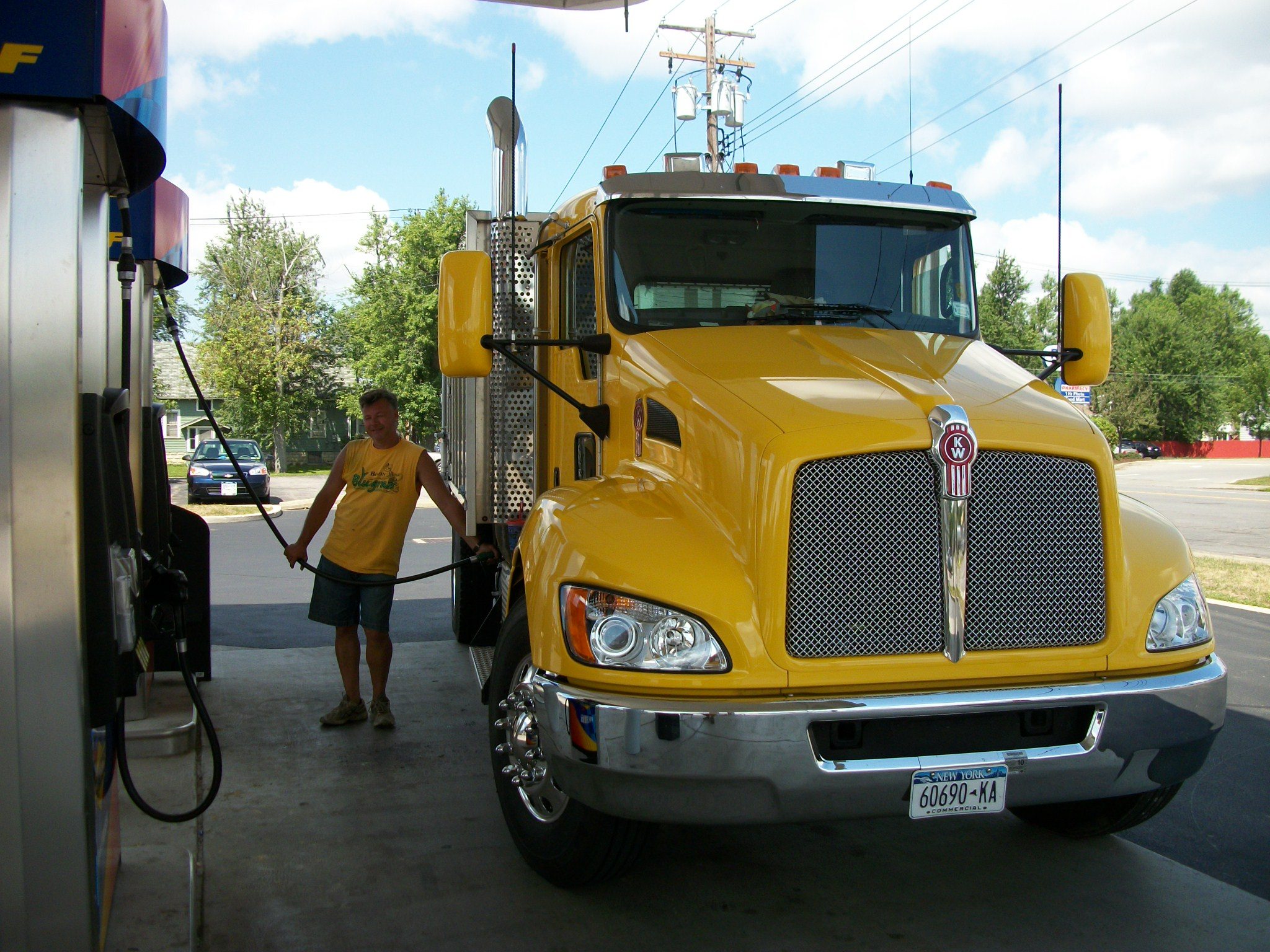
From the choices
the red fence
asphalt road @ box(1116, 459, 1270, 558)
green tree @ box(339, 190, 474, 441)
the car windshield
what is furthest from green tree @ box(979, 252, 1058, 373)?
the car windshield

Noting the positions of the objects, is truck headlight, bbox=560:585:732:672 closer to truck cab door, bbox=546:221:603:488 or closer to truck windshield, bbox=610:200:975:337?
truck cab door, bbox=546:221:603:488

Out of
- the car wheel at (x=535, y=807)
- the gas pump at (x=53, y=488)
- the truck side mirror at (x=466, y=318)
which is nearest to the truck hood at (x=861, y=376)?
the truck side mirror at (x=466, y=318)

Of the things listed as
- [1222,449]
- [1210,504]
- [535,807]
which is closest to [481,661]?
[535,807]

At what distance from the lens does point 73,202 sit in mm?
2678

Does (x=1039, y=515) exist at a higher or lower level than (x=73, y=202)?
lower

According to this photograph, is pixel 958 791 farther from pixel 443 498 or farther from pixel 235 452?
pixel 235 452

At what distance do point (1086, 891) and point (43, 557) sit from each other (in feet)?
11.9

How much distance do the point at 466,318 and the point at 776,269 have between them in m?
1.36

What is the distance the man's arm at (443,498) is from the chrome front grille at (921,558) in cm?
292

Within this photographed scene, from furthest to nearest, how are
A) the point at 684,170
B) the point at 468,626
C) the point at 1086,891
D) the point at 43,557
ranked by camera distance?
the point at 468,626
the point at 684,170
the point at 1086,891
the point at 43,557

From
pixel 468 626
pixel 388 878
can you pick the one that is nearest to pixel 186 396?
pixel 468 626

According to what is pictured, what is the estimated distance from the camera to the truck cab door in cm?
470

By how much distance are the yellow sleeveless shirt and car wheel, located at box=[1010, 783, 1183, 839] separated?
11.2 feet

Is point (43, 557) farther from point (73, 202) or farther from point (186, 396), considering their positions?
point (186, 396)
